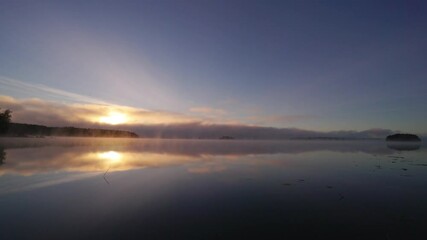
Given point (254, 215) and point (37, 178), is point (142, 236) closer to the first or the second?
point (254, 215)

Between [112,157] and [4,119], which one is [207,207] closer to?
[112,157]

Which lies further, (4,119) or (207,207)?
(4,119)

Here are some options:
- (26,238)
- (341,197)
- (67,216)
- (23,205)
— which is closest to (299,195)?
(341,197)

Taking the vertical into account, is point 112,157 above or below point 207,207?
below

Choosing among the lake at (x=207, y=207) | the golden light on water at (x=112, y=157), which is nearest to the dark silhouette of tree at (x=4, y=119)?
the golden light on water at (x=112, y=157)

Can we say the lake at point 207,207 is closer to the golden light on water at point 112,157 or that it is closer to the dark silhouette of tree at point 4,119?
the golden light on water at point 112,157

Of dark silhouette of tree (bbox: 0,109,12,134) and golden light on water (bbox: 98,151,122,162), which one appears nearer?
golden light on water (bbox: 98,151,122,162)

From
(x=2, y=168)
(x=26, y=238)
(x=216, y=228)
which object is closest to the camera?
(x=26, y=238)

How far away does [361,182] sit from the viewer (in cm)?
2106

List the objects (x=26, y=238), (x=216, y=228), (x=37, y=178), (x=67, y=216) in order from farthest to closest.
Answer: (x=37, y=178)
(x=67, y=216)
(x=216, y=228)
(x=26, y=238)

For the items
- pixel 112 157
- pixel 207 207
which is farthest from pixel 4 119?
pixel 207 207

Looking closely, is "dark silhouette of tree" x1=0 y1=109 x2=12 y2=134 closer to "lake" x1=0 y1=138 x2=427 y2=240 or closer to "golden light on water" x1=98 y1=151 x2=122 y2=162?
"golden light on water" x1=98 y1=151 x2=122 y2=162

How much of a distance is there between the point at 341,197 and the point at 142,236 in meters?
13.2

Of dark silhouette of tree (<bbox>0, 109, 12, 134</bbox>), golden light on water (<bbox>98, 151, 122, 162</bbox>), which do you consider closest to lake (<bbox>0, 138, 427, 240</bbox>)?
golden light on water (<bbox>98, 151, 122, 162</bbox>)
